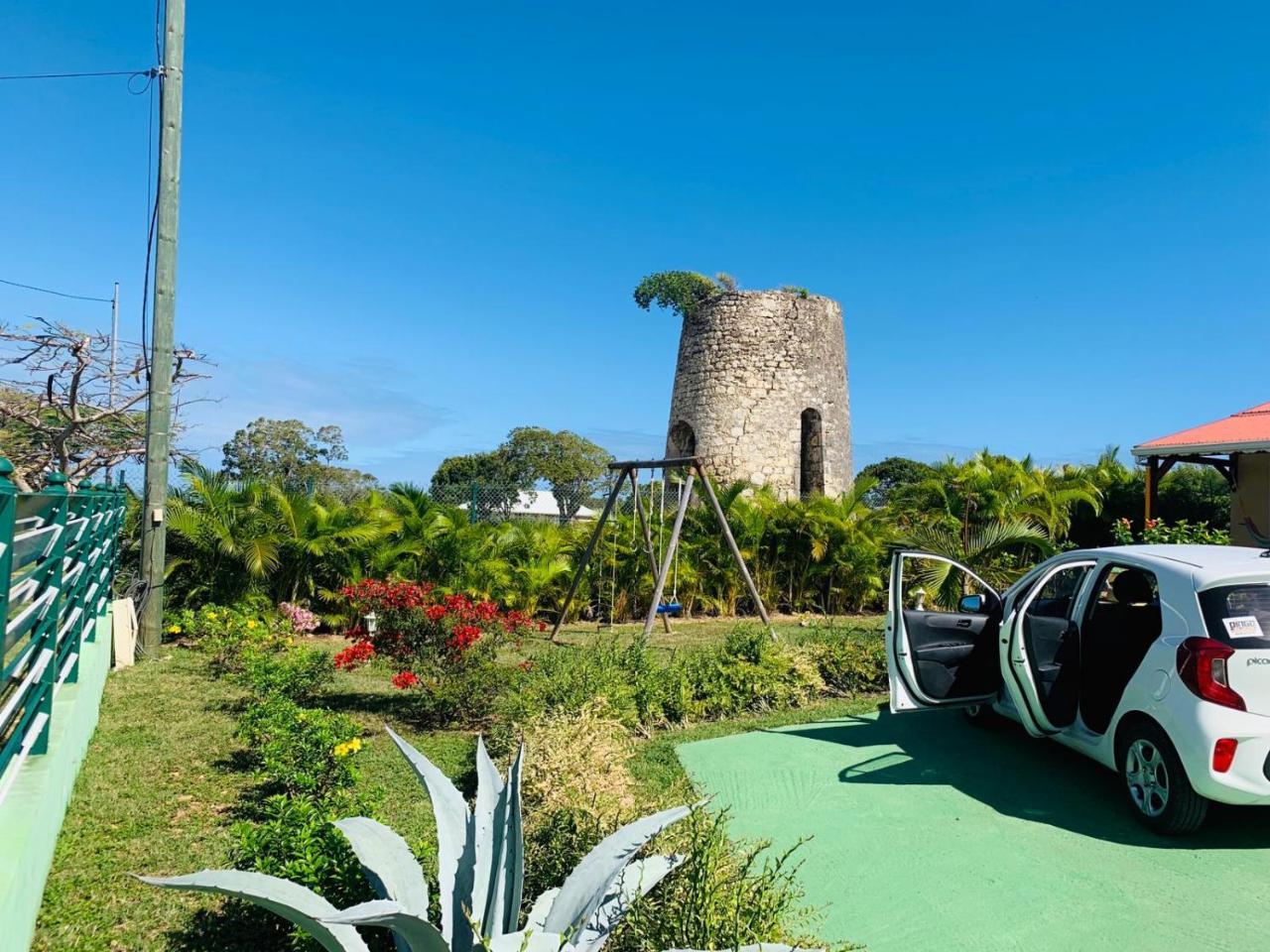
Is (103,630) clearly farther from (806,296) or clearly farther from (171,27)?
(806,296)

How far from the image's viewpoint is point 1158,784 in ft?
13.9

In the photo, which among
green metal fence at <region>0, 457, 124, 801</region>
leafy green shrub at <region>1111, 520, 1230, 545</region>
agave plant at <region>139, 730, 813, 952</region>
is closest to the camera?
agave plant at <region>139, 730, 813, 952</region>

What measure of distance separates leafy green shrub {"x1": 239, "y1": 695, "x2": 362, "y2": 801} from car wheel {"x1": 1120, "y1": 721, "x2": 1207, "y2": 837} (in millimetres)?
4133

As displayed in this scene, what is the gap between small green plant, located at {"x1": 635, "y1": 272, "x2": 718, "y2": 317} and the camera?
21.2m

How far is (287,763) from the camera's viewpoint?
14.9 ft

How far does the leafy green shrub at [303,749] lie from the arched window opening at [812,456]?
55.9ft

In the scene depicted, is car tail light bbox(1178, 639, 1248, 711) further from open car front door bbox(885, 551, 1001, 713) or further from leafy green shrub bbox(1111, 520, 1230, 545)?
leafy green shrub bbox(1111, 520, 1230, 545)

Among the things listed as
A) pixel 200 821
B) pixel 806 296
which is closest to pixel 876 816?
pixel 200 821

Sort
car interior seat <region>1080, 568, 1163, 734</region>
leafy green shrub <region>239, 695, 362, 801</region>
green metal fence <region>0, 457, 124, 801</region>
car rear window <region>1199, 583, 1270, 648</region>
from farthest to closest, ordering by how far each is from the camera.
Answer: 1. car interior seat <region>1080, 568, 1163, 734</region>
2. leafy green shrub <region>239, 695, 362, 801</region>
3. car rear window <region>1199, 583, 1270, 648</region>
4. green metal fence <region>0, 457, 124, 801</region>

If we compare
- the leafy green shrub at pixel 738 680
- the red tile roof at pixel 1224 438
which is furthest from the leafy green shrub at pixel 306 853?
the red tile roof at pixel 1224 438

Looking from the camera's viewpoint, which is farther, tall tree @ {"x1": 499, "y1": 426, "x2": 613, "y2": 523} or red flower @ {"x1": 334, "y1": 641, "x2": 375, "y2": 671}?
tall tree @ {"x1": 499, "y1": 426, "x2": 613, "y2": 523}

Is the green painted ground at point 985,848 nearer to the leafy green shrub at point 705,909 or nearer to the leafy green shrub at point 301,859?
the leafy green shrub at point 705,909

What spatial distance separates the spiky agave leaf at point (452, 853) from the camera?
2.44m

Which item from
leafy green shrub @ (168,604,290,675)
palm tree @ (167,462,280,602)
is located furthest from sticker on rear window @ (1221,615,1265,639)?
palm tree @ (167,462,280,602)
